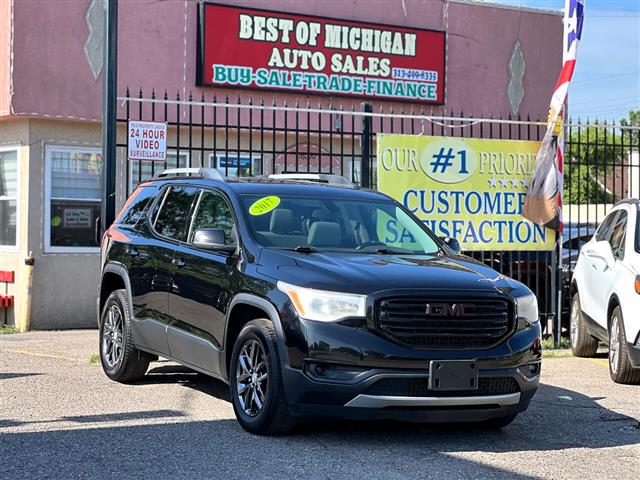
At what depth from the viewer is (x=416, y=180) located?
1272 centimetres

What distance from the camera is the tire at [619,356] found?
9867mm

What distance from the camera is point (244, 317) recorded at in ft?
24.5

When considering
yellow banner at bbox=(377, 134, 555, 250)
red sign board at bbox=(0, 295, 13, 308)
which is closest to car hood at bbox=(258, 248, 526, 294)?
yellow banner at bbox=(377, 134, 555, 250)

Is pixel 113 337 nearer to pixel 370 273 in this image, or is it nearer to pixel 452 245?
pixel 452 245

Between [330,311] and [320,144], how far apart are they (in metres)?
7.02

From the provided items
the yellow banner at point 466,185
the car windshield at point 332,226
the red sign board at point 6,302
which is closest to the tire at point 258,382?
the car windshield at point 332,226

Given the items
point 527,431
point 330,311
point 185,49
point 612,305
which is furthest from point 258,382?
point 185,49

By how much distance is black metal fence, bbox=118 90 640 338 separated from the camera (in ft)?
42.1

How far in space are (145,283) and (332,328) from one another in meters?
2.81

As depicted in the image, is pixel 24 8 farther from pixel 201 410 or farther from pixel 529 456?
pixel 529 456

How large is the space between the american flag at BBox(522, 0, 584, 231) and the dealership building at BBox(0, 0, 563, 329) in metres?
1.36

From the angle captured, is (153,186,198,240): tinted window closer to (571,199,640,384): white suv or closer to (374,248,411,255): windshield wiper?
(374,248,411,255): windshield wiper

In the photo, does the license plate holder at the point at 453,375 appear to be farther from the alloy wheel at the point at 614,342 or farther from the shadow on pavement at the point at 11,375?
the shadow on pavement at the point at 11,375

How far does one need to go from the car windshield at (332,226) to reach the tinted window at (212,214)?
0.19 metres
